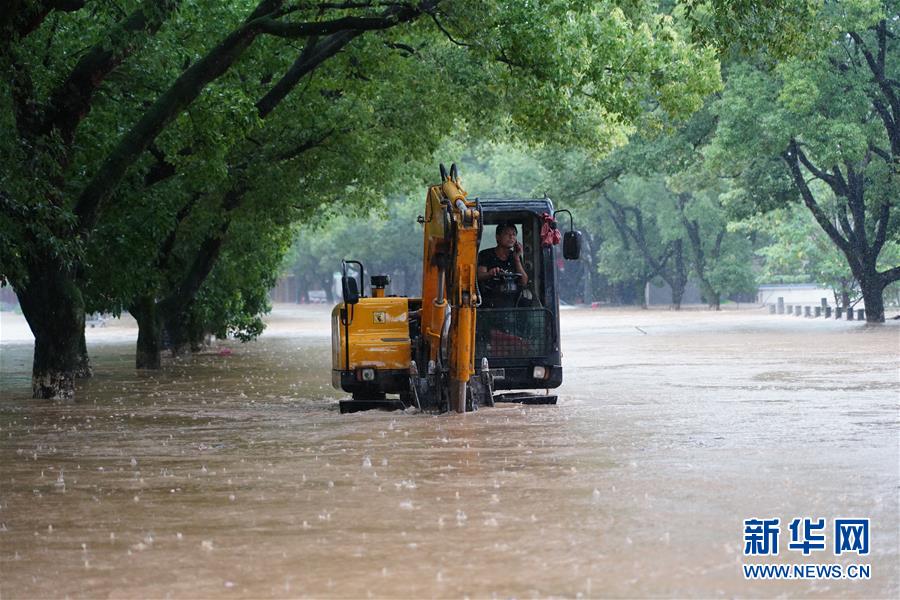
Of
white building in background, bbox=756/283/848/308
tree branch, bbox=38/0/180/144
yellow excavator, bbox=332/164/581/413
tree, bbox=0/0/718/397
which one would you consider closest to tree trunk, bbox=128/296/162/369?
tree, bbox=0/0/718/397

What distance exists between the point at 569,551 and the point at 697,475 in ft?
11.4

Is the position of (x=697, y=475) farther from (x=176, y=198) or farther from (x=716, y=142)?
(x=716, y=142)

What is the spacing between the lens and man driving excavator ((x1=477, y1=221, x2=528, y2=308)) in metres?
18.3

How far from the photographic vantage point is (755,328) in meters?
48.9

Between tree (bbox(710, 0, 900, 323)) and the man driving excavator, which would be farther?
tree (bbox(710, 0, 900, 323))

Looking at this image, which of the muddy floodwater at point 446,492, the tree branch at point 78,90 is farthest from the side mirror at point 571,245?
the tree branch at point 78,90

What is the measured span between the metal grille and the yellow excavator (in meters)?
0.01

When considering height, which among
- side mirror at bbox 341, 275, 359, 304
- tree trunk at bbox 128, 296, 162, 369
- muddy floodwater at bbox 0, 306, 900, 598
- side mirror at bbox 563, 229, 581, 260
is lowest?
muddy floodwater at bbox 0, 306, 900, 598

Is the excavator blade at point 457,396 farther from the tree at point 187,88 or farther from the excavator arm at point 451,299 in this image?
the tree at point 187,88

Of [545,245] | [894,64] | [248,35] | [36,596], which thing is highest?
[894,64]

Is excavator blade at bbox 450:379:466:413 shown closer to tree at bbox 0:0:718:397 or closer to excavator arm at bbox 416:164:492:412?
excavator arm at bbox 416:164:492:412

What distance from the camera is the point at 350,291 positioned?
18234mm

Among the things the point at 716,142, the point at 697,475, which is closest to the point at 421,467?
the point at 697,475

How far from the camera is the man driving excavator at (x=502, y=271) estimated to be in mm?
18281
